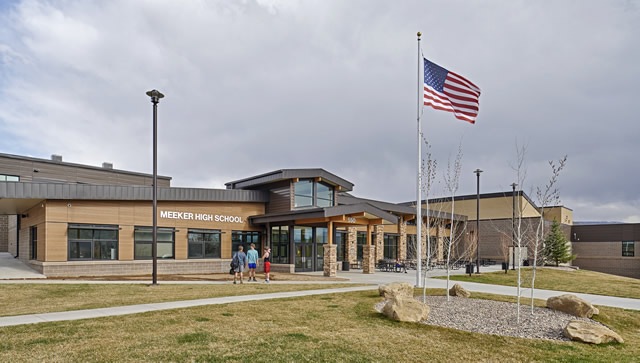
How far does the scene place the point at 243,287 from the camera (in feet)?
56.7

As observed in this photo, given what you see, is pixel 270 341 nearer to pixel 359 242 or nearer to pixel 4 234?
pixel 359 242

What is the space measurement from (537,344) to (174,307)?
879 cm

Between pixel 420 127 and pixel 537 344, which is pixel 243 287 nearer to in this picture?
pixel 420 127

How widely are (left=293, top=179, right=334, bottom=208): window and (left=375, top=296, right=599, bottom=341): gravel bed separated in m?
16.0

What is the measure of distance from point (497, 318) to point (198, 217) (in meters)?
20.2

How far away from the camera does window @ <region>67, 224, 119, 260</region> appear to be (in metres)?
22.7

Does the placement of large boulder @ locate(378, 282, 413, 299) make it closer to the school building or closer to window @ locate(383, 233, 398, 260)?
the school building

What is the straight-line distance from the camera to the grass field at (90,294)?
11797 mm

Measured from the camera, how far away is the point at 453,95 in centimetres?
1620

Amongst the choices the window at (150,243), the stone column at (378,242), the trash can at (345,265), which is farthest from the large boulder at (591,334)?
the stone column at (378,242)

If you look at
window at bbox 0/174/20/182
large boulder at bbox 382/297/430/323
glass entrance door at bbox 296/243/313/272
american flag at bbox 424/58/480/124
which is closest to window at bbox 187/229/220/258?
glass entrance door at bbox 296/243/313/272

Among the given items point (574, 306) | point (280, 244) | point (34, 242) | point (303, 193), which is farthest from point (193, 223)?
point (574, 306)

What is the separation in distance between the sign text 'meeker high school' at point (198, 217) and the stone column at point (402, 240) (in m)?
16.7

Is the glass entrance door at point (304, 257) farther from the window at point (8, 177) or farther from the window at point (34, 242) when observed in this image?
the window at point (8, 177)
